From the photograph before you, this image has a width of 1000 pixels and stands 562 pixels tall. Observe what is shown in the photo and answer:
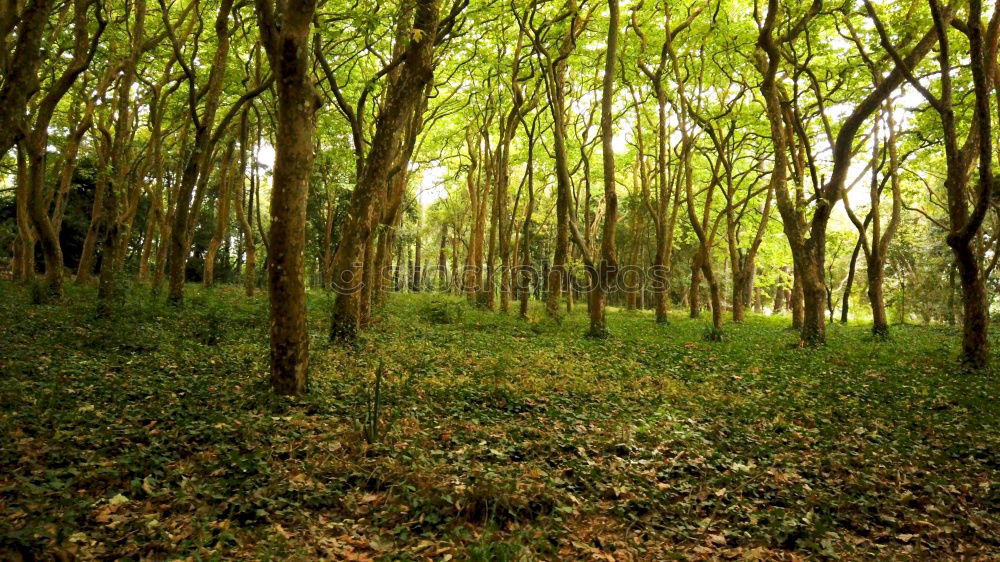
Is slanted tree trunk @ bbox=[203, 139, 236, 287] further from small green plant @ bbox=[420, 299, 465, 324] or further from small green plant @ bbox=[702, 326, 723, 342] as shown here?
small green plant @ bbox=[702, 326, 723, 342]

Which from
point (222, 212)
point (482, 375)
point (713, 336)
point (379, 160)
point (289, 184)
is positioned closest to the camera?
point (289, 184)

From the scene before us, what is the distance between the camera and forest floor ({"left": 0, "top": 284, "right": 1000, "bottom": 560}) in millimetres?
4074

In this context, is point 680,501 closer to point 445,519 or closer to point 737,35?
point 445,519

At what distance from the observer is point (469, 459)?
5539 mm

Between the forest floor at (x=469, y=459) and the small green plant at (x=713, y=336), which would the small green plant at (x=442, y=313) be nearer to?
the forest floor at (x=469, y=459)

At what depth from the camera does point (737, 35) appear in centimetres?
1566

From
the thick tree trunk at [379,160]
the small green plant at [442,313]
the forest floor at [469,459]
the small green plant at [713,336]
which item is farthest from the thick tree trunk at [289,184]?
the small green plant at [713,336]

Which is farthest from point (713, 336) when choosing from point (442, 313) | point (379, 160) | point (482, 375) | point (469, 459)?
point (469, 459)

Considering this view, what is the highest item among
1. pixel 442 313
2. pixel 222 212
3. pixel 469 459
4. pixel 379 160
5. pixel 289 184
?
pixel 222 212

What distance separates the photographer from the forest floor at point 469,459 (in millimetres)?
4074

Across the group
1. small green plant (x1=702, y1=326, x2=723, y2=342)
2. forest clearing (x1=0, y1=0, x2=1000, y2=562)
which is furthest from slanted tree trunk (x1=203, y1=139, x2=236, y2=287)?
small green plant (x1=702, y1=326, x2=723, y2=342)

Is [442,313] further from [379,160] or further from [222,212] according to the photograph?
[222,212]

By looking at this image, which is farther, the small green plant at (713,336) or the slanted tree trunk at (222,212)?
the slanted tree trunk at (222,212)


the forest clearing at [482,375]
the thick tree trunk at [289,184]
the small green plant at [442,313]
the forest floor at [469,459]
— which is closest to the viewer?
the forest floor at [469,459]
